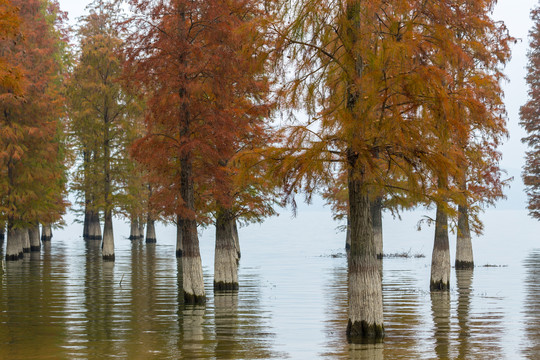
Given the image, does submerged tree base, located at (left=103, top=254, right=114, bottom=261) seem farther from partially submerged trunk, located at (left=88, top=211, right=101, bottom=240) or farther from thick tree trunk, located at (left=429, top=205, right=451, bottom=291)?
partially submerged trunk, located at (left=88, top=211, right=101, bottom=240)

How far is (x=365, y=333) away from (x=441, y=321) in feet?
17.0

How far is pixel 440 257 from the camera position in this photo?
28516 mm

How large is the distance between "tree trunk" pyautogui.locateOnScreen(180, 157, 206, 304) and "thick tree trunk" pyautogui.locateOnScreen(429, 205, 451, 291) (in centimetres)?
977

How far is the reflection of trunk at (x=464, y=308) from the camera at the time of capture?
17109 millimetres

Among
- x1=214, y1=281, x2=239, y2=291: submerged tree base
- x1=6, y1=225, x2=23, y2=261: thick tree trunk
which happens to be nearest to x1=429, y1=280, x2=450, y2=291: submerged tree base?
x1=214, y1=281, x2=239, y2=291: submerged tree base

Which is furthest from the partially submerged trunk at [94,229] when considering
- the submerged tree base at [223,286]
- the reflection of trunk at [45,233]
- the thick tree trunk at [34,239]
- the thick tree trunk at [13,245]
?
the submerged tree base at [223,286]

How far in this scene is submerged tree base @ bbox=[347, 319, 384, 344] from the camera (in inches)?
676

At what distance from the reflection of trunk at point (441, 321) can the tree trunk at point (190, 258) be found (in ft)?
26.6

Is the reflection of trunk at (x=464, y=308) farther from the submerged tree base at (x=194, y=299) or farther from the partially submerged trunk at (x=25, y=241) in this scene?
the partially submerged trunk at (x=25, y=241)

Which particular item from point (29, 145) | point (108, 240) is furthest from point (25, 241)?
point (29, 145)

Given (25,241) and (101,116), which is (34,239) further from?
(101,116)

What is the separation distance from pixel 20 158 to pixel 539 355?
3389 cm

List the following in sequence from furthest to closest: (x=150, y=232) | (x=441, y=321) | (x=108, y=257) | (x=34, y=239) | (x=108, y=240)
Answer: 1. (x=150, y=232)
2. (x=34, y=239)
3. (x=108, y=257)
4. (x=108, y=240)
5. (x=441, y=321)

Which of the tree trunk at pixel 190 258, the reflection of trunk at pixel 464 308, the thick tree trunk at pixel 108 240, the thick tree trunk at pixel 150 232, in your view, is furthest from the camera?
the thick tree trunk at pixel 150 232
